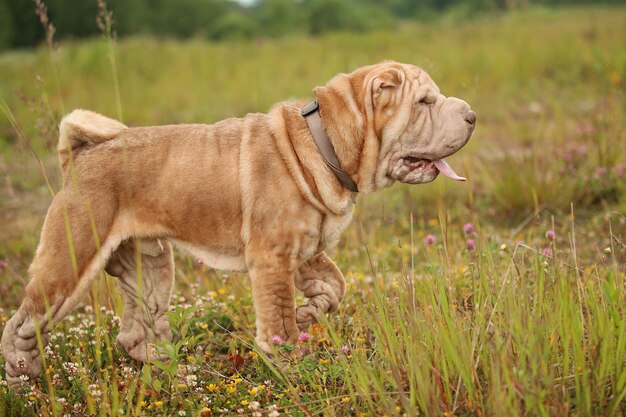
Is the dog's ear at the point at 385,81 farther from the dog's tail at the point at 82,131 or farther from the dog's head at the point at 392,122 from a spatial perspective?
the dog's tail at the point at 82,131

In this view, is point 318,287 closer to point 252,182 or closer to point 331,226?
point 331,226

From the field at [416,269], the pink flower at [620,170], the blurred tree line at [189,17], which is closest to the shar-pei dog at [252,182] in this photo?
the field at [416,269]

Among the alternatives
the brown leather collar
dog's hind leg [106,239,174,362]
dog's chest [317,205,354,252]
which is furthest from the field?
the brown leather collar

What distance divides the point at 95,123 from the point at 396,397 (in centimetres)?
236

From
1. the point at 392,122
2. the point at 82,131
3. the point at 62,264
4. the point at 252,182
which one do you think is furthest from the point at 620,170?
the point at 62,264

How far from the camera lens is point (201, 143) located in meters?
3.98

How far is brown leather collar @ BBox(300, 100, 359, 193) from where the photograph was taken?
152 inches

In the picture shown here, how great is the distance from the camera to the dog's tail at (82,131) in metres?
3.93

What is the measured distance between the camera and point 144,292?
4348 mm

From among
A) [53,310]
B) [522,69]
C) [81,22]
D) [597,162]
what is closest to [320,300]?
[53,310]

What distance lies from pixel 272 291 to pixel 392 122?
3.86ft

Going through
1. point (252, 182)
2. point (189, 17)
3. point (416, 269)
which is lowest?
point (189, 17)

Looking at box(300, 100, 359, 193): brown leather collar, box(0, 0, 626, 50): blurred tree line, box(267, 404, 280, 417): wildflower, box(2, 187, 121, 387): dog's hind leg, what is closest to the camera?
box(267, 404, 280, 417): wildflower

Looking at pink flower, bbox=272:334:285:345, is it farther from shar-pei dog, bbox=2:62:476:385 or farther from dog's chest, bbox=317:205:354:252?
dog's chest, bbox=317:205:354:252
